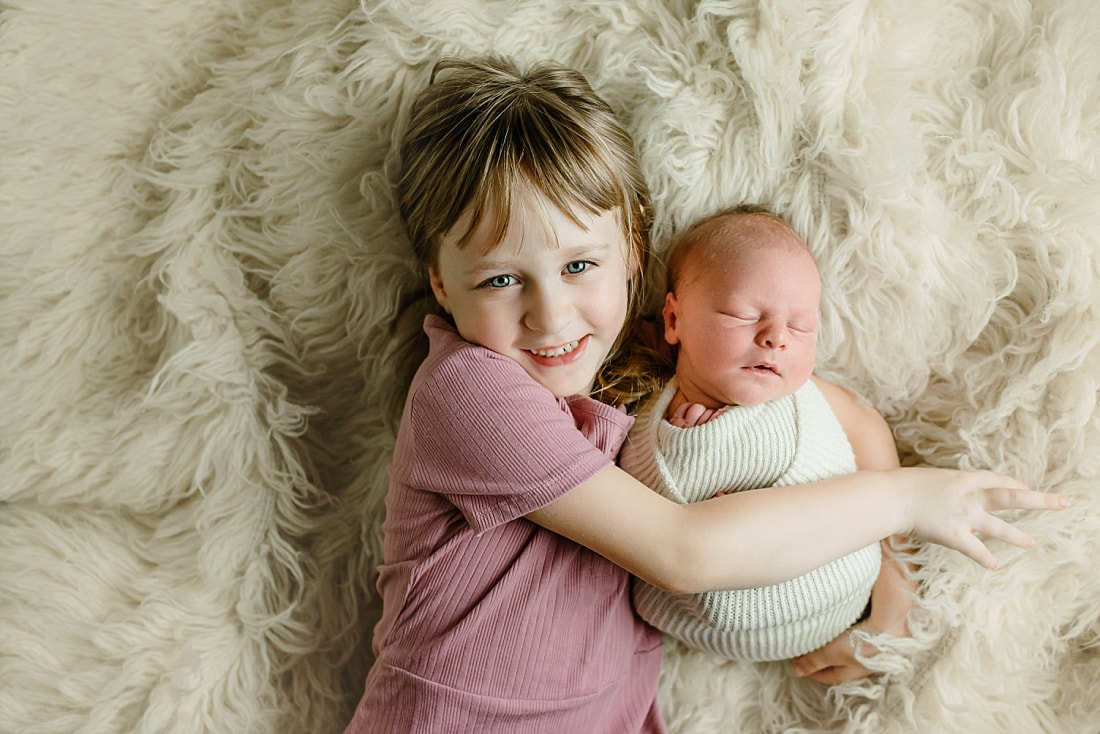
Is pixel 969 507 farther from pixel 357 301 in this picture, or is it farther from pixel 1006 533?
pixel 357 301

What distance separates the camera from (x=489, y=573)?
41.7 inches

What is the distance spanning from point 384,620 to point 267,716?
0.72 feet

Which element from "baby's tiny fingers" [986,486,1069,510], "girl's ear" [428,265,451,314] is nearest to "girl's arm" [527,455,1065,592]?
"baby's tiny fingers" [986,486,1069,510]

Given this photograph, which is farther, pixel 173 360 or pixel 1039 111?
pixel 173 360

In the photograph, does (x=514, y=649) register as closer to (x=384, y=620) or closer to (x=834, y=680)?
(x=384, y=620)

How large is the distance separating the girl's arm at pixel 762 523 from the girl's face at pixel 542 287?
157 mm

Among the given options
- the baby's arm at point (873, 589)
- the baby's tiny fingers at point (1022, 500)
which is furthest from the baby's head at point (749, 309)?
the baby's tiny fingers at point (1022, 500)

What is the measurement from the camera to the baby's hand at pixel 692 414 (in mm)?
1076

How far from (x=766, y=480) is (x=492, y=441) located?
328 millimetres

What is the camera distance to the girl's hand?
40.4 inches

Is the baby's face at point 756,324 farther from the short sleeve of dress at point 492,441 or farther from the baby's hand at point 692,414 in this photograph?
Result: the short sleeve of dress at point 492,441

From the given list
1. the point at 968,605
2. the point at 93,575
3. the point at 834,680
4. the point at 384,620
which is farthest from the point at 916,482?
the point at 93,575

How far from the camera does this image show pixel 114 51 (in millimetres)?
1218

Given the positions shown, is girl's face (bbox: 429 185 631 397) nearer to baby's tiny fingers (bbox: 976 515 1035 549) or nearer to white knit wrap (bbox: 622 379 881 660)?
white knit wrap (bbox: 622 379 881 660)
